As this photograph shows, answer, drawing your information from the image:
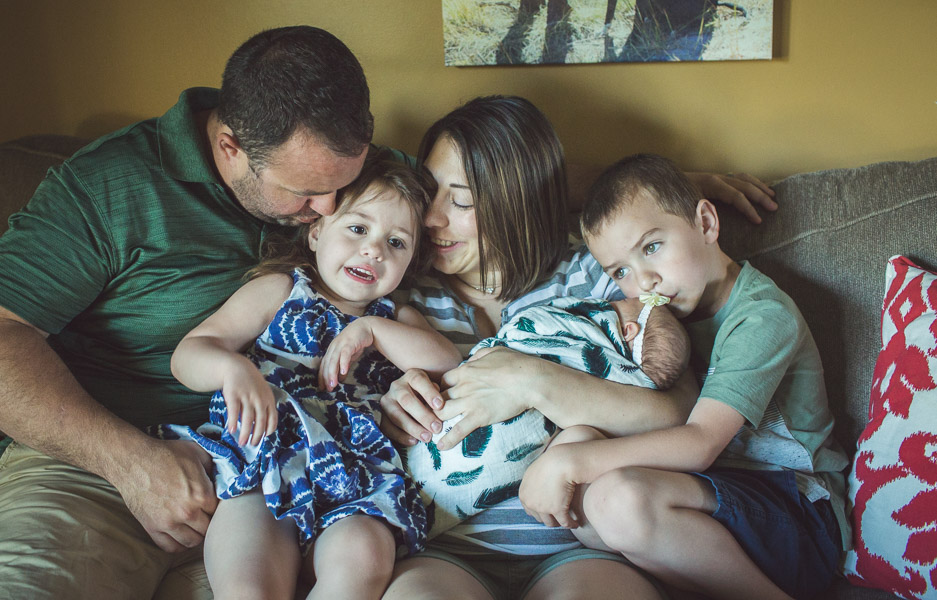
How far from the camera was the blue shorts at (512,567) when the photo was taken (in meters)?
1.28

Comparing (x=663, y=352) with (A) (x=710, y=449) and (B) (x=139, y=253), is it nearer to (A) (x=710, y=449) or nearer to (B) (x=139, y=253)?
(A) (x=710, y=449)

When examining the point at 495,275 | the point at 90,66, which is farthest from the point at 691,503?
the point at 90,66

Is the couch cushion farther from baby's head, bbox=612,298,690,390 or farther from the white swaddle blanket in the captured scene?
baby's head, bbox=612,298,690,390

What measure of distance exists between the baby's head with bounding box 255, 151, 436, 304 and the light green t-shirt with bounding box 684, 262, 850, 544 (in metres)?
0.71

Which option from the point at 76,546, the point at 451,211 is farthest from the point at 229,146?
the point at 76,546

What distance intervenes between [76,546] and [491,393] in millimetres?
823

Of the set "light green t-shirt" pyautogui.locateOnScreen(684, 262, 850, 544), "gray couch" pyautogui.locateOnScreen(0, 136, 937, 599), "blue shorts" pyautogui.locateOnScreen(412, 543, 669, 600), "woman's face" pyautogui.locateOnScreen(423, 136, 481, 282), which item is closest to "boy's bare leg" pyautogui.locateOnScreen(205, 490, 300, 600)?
"blue shorts" pyautogui.locateOnScreen(412, 543, 669, 600)

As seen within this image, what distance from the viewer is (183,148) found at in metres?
1.59

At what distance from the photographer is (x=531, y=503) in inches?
51.2

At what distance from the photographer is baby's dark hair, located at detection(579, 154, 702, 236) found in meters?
1.52

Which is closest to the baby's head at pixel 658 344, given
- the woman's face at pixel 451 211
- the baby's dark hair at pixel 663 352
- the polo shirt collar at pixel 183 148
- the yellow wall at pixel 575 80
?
the baby's dark hair at pixel 663 352

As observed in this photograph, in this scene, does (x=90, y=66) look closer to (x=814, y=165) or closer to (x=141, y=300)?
(x=141, y=300)

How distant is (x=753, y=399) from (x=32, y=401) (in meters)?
1.41

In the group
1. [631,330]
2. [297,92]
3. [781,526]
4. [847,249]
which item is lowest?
[781,526]
